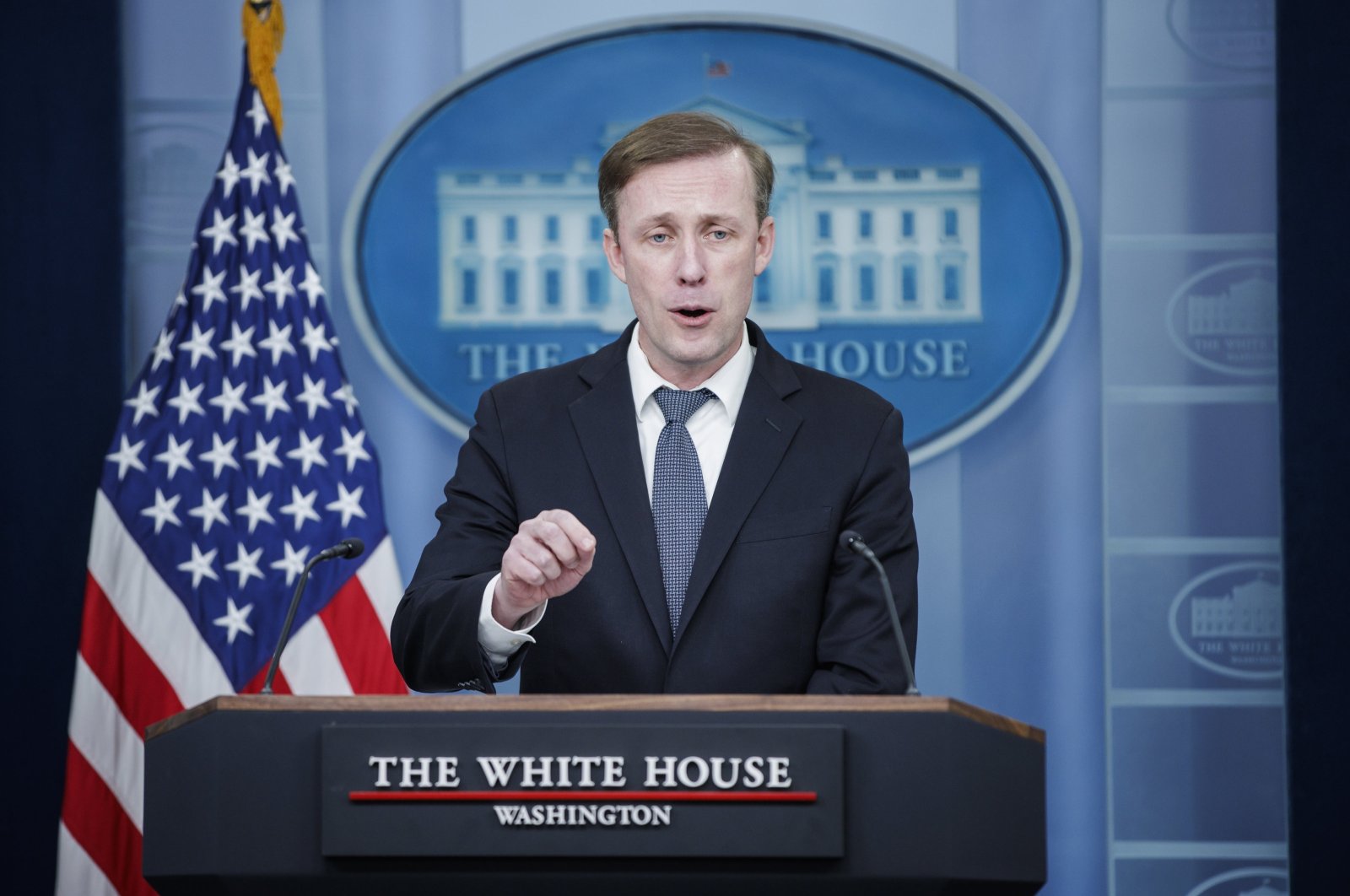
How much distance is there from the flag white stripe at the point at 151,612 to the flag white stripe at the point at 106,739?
0.48 ft

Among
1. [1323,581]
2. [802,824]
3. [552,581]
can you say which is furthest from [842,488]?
[1323,581]

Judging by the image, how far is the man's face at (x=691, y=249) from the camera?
231 cm

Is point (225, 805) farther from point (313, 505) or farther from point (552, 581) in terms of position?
point (313, 505)

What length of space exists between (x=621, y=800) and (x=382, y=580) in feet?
7.41

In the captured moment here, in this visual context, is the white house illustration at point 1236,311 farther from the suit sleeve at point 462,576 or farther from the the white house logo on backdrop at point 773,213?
the suit sleeve at point 462,576

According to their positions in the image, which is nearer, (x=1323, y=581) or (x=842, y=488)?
(x=842, y=488)

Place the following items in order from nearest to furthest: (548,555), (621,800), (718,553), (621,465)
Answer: (621,800), (548,555), (718,553), (621,465)

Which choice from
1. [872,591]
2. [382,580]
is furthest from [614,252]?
[382,580]

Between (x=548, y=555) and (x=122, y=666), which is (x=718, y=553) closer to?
(x=548, y=555)

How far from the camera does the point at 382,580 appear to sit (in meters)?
3.75

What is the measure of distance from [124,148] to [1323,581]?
3387mm

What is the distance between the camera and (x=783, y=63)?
4094mm

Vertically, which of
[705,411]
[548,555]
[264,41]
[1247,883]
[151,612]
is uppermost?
[264,41]

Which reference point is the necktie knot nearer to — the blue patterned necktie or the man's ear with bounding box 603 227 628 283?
the blue patterned necktie
